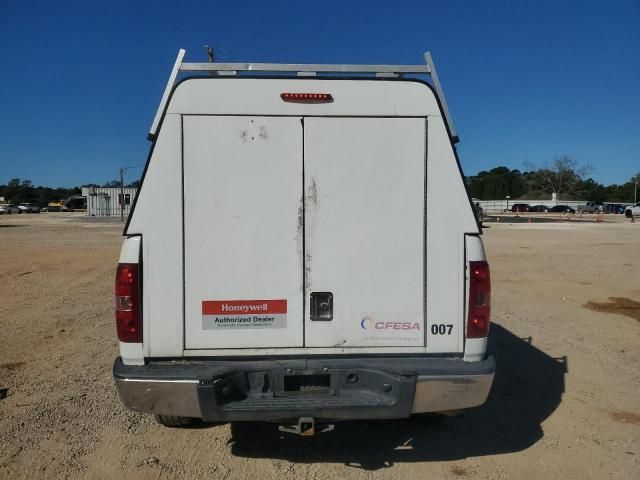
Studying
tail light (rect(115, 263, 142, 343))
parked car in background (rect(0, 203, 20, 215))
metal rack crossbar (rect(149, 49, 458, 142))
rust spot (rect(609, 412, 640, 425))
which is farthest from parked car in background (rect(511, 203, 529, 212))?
tail light (rect(115, 263, 142, 343))

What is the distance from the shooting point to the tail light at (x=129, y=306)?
3355mm

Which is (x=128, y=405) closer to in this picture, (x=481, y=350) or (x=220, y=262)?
(x=220, y=262)

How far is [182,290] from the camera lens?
339 centimetres

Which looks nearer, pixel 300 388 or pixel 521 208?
pixel 300 388

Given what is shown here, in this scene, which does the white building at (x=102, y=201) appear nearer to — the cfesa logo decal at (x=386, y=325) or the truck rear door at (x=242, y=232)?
the truck rear door at (x=242, y=232)

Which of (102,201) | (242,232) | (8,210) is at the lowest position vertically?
(8,210)

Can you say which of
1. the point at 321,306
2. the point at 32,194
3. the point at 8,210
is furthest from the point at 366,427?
the point at 32,194

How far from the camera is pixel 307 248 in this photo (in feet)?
11.3

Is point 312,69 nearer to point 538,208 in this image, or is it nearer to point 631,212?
point 631,212

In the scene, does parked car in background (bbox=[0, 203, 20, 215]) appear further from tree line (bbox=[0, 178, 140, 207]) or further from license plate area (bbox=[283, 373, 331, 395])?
license plate area (bbox=[283, 373, 331, 395])

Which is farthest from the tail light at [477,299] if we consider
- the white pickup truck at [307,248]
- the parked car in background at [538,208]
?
the parked car in background at [538,208]

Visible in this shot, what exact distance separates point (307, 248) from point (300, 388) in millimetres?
873

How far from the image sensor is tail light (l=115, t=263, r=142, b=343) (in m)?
3.36

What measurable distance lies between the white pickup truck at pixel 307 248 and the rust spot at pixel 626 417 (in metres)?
2.00
